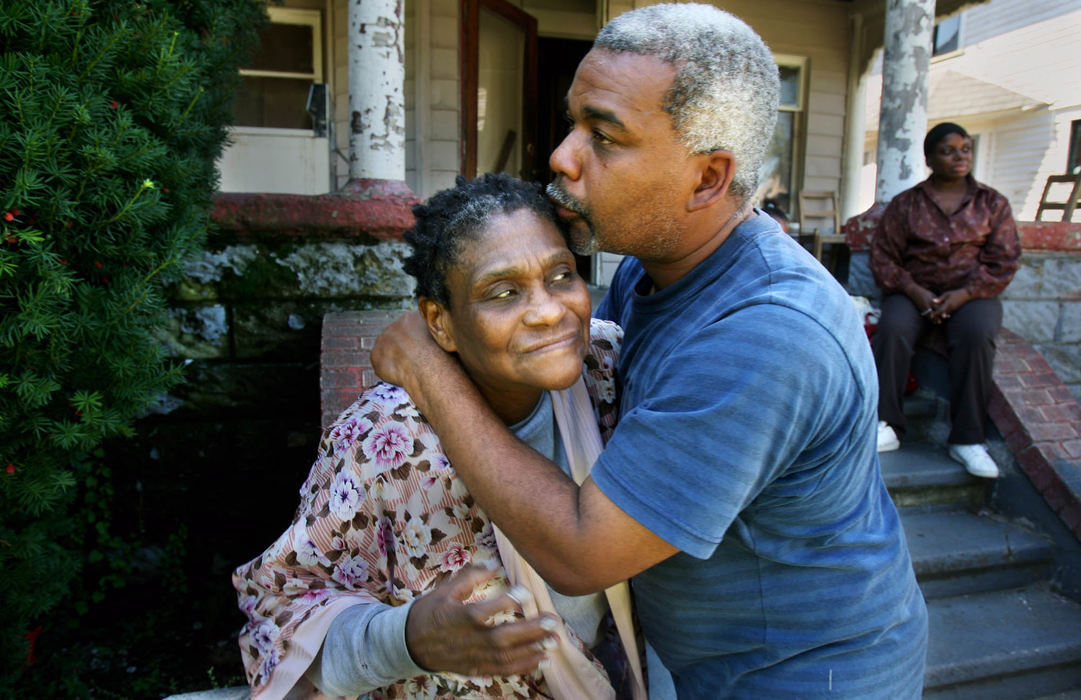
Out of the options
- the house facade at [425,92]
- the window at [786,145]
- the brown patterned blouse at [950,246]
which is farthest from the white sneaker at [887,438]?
the window at [786,145]

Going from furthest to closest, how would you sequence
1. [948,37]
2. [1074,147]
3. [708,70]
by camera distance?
[948,37], [1074,147], [708,70]

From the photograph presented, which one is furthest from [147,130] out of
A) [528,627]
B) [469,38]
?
[469,38]

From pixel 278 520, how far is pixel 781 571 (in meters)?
3.26

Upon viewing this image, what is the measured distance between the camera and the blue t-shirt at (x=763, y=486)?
45.0 inches

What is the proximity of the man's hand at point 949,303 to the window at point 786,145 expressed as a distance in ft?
17.1

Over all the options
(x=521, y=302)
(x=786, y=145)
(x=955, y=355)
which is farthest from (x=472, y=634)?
(x=786, y=145)

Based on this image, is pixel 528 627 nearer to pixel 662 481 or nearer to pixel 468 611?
pixel 468 611

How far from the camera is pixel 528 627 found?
1.16 m

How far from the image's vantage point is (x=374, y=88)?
14.3 feet

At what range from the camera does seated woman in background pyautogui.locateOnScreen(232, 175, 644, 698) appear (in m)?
1.46

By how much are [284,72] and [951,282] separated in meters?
6.26

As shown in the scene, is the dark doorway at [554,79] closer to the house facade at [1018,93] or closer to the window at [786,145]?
the window at [786,145]

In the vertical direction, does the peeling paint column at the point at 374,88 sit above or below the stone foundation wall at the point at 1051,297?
above

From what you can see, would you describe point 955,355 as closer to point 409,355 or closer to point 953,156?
point 953,156
